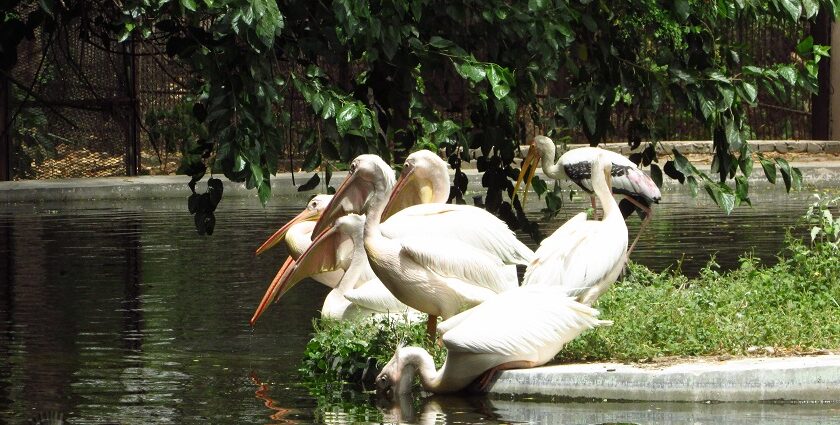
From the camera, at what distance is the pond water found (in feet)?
21.6

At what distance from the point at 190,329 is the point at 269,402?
233 centimetres

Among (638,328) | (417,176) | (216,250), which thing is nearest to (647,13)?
(417,176)

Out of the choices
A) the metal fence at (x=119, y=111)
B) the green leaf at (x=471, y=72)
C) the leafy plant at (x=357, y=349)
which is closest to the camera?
the green leaf at (x=471, y=72)

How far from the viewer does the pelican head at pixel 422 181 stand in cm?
866

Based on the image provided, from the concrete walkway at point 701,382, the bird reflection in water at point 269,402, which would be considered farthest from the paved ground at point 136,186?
the concrete walkway at point 701,382

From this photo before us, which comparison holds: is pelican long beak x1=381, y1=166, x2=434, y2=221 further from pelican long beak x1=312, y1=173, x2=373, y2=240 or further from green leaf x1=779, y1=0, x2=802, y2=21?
green leaf x1=779, y1=0, x2=802, y2=21

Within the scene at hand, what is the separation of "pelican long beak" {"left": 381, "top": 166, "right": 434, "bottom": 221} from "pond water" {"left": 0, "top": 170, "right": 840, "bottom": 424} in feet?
2.92

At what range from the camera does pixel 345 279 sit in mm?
8781

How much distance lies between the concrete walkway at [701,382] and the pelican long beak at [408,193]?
2188 millimetres

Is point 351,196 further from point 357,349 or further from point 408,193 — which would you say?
point 408,193

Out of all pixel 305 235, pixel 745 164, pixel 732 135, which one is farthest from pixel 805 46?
pixel 305 235

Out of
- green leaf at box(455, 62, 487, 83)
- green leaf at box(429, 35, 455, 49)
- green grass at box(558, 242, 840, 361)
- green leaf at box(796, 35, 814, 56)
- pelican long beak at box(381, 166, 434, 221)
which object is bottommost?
green grass at box(558, 242, 840, 361)

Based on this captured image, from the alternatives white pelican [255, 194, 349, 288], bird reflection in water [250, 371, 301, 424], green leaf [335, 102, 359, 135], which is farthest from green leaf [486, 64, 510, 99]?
white pelican [255, 194, 349, 288]

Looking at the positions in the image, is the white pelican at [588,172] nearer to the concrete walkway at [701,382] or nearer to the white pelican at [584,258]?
the white pelican at [584,258]
